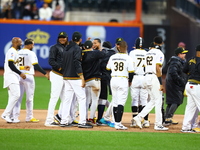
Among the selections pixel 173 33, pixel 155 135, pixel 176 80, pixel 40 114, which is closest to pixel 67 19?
pixel 173 33

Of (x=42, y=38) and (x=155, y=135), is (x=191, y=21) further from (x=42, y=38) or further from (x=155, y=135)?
(x=155, y=135)

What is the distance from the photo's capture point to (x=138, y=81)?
10766mm

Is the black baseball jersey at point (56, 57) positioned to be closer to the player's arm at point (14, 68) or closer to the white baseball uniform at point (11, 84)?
the player's arm at point (14, 68)

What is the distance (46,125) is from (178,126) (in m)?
3.28

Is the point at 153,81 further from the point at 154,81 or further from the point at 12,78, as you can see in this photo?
the point at 12,78

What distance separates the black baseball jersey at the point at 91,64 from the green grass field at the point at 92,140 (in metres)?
1.58

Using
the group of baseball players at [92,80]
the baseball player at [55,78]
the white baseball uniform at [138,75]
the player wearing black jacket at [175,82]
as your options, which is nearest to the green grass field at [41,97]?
the player wearing black jacket at [175,82]

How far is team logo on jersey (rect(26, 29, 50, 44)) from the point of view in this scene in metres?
23.2

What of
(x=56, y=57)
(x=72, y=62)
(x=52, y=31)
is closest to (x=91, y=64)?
(x=72, y=62)

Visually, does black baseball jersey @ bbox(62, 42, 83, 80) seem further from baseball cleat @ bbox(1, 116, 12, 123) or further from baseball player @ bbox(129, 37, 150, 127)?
baseball cleat @ bbox(1, 116, 12, 123)

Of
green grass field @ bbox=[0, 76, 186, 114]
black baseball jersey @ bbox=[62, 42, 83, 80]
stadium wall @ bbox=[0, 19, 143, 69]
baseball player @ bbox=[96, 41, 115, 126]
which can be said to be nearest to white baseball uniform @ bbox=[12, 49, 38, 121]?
black baseball jersey @ bbox=[62, 42, 83, 80]

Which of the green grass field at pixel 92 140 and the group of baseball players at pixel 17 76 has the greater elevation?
the group of baseball players at pixel 17 76

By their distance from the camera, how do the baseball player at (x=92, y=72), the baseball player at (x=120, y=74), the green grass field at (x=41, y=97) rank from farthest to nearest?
the green grass field at (x=41, y=97)
the baseball player at (x=92, y=72)
the baseball player at (x=120, y=74)

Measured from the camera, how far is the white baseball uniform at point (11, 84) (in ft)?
35.3
